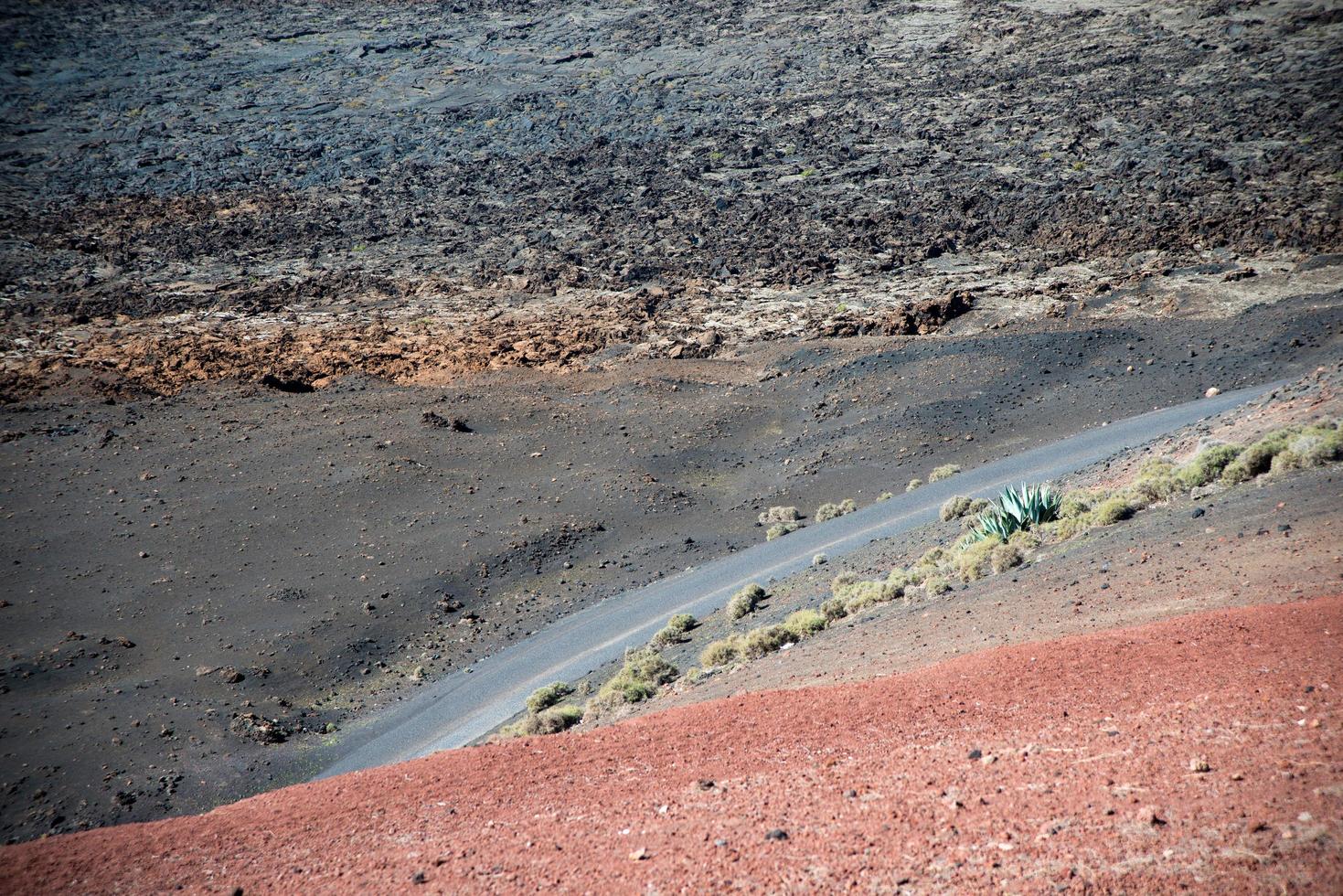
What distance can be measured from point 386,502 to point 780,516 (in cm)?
952

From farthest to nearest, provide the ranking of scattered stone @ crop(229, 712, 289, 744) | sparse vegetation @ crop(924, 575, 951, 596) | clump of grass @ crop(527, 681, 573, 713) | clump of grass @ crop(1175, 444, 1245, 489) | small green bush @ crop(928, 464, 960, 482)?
small green bush @ crop(928, 464, 960, 482), scattered stone @ crop(229, 712, 289, 744), clump of grass @ crop(527, 681, 573, 713), clump of grass @ crop(1175, 444, 1245, 489), sparse vegetation @ crop(924, 575, 951, 596)

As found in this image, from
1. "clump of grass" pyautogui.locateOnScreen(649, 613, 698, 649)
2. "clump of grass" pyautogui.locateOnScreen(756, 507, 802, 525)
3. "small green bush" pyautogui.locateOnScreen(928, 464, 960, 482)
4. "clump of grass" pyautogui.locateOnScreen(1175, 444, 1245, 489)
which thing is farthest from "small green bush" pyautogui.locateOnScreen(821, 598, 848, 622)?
"small green bush" pyautogui.locateOnScreen(928, 464, 960, 482)

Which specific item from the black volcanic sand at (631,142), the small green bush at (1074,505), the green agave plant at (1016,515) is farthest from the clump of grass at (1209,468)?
the black volcanic sand at (631,142)

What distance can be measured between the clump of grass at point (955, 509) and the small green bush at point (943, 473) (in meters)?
4.54

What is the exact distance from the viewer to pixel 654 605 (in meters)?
19.8

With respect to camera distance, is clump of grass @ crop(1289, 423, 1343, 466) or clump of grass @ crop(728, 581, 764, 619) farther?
clump of grass @ crop(728, 581, 764, 619)

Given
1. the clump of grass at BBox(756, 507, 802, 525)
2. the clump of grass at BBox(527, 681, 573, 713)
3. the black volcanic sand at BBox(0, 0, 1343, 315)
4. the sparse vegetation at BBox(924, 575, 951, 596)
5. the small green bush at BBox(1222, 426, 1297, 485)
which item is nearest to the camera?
the small green bush at BBox(1222, 426, 1297, 485)

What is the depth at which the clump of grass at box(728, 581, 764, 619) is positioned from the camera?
1677 cm

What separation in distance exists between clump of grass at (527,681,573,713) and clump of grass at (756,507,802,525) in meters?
8.62

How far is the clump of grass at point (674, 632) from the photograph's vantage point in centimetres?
1683

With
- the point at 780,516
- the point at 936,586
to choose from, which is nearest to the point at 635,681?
the point at 936,586

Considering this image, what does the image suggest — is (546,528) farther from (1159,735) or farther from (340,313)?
(1159,735)

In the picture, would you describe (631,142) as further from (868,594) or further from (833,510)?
(868,594)

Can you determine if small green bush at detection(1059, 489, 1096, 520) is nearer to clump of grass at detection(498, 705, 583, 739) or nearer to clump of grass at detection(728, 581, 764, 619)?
clump of grass at detection(728, 581, 764, 619)
